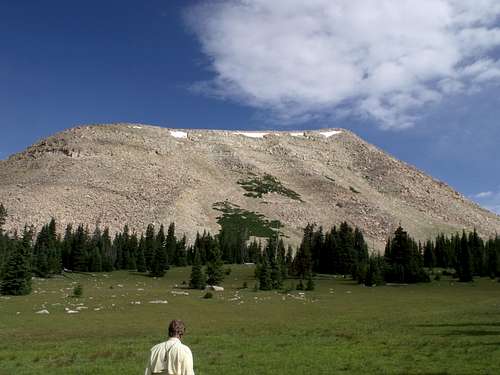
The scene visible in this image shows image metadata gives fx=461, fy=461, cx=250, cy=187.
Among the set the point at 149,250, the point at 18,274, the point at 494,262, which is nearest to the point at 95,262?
the point at 149,250

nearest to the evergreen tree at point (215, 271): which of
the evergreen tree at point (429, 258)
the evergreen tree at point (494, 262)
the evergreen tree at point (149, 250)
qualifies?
the evergreen tree at point (149, 250)

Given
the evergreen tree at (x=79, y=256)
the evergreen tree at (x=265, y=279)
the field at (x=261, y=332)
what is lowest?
the field at (x=261, y=332)

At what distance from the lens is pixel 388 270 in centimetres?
10281

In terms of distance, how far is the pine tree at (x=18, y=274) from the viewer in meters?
68.1

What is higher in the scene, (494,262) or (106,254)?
(106,254)

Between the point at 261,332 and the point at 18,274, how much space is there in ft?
160

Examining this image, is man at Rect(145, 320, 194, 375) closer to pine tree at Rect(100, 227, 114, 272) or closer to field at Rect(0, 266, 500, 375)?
field at Rect(0, 266, 500, 375)

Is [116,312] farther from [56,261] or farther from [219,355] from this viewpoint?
[56,261]

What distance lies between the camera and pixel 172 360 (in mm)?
9586

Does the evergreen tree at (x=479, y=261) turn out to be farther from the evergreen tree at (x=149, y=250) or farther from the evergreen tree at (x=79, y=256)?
the evergreen tree at (x=79, y=256)

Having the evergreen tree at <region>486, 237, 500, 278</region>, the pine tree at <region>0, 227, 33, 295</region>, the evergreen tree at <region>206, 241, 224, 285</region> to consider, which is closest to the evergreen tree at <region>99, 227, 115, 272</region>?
the evergreen tree at <region>206, 241, 224, 285</region>

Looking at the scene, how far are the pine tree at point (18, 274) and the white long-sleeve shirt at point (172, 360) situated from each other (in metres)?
67.6

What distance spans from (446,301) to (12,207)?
16807cm

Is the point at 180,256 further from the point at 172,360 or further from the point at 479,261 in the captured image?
the point at 172,360
